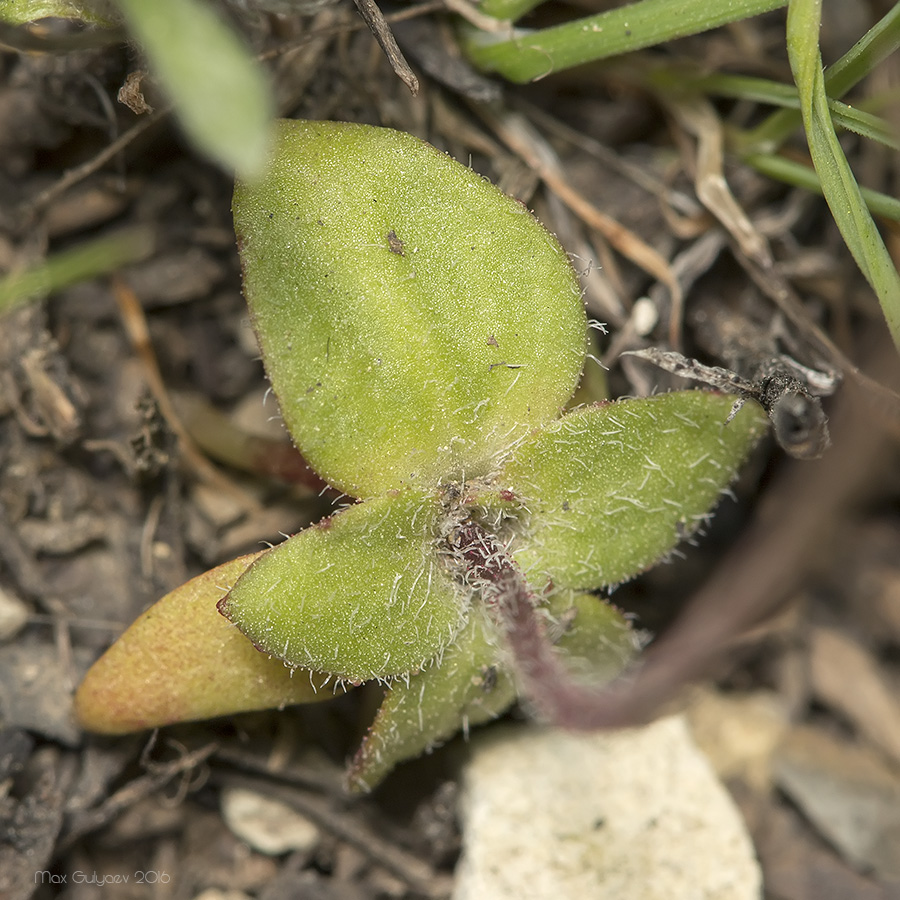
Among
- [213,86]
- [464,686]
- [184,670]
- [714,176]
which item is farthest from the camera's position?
[714,176]

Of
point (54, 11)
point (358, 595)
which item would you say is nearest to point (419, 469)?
point (358, 595)

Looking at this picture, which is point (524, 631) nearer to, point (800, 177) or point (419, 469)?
point (419, 469)

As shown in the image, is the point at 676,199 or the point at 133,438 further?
the point at 676,199

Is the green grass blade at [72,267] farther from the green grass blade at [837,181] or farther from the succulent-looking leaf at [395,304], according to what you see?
the green grass blade at [837,181]

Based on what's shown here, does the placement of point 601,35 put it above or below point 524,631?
above

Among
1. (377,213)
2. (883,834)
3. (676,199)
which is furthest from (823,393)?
(883,834)

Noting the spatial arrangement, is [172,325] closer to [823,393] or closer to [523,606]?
[523,606]
